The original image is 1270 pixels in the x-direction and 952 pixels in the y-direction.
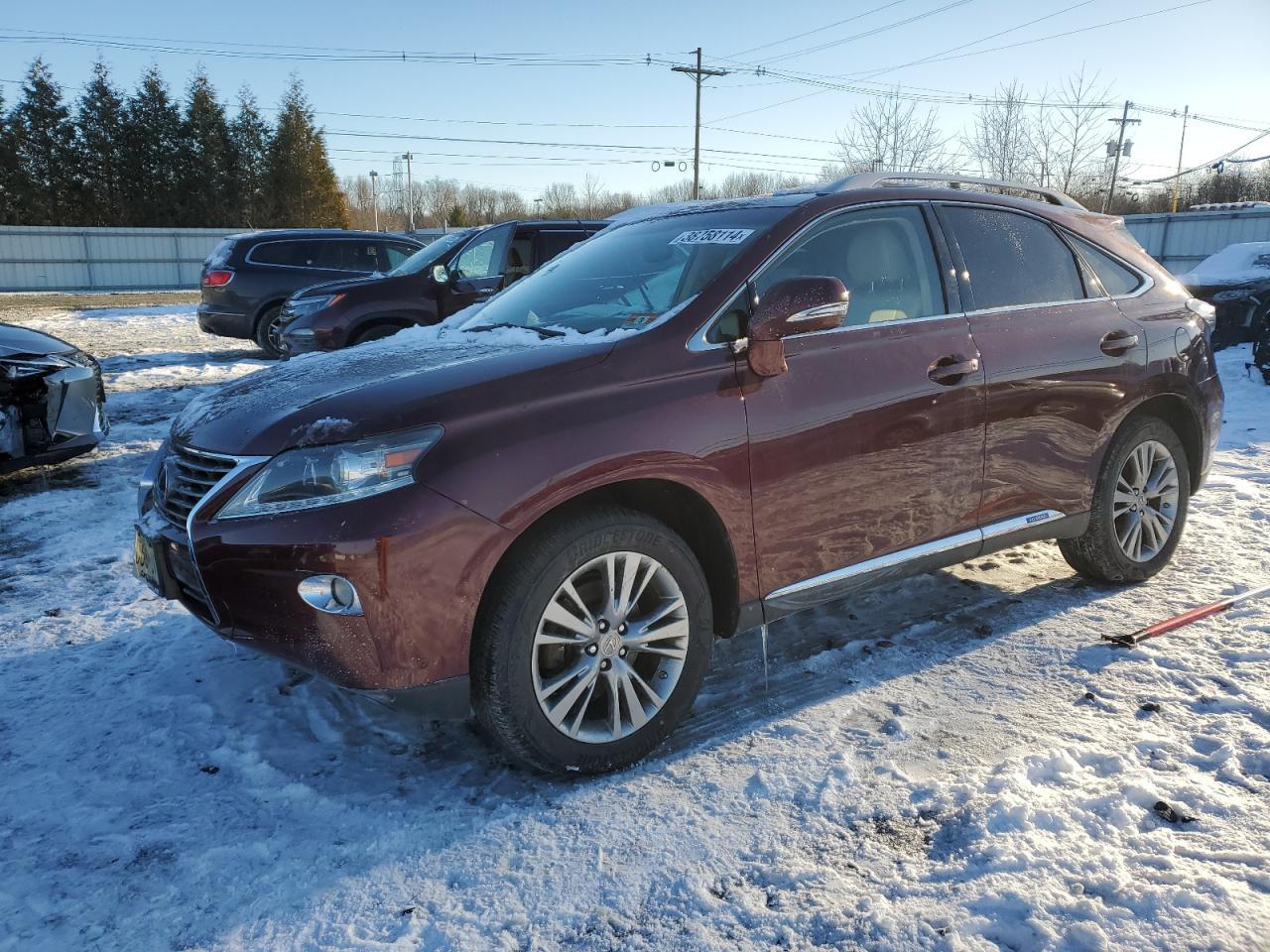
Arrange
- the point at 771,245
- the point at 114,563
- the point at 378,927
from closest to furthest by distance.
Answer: the point at 378,927
the point at 771,245
the point at 114,563

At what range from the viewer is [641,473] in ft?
8.91

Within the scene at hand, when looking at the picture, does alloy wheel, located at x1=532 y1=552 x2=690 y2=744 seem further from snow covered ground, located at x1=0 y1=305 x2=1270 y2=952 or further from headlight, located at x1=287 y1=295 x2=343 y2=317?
headlight, located at x1=287 y1=295 x2=343 y2=317

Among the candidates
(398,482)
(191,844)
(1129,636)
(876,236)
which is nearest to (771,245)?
(876,236)

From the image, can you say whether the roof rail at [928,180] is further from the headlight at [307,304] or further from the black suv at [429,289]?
the headlight at [307,304]

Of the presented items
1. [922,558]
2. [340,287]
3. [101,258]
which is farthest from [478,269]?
[101,258]

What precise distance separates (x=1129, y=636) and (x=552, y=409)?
276 cm

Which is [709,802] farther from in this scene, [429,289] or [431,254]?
[431,254]

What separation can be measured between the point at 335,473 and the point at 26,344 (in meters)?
4.58

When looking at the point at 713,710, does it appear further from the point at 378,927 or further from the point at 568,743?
the point at 378,927

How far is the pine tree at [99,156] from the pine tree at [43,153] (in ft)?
1.49

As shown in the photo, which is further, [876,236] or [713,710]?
[876,236]

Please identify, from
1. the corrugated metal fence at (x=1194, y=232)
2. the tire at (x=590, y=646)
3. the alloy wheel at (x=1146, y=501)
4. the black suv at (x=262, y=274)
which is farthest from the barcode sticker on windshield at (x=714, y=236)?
the corrugated metal fence at (x=1194, y=232)

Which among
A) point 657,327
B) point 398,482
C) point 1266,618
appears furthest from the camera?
point 1266,618

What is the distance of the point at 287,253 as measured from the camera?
13.1 meters
